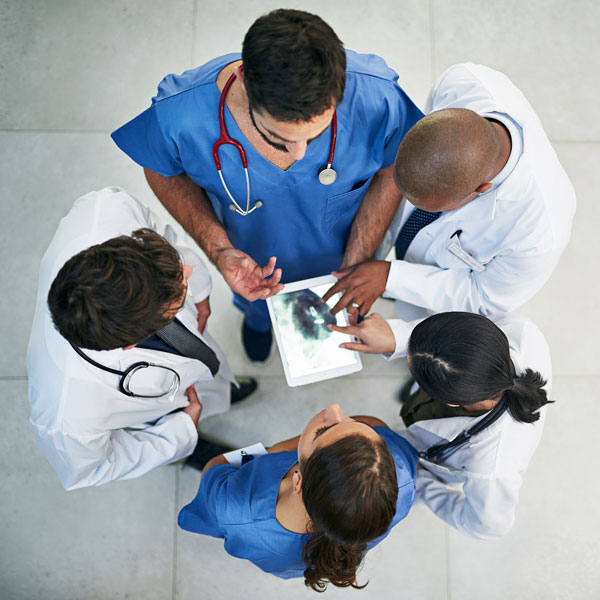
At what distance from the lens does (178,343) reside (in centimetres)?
126

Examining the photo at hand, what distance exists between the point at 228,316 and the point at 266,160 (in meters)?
1.15

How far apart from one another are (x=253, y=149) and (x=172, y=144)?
0.20 meters

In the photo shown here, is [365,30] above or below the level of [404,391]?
above

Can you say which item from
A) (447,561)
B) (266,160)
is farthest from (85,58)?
(447,561)

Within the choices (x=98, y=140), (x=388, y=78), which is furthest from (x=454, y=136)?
(x=98, y=140)

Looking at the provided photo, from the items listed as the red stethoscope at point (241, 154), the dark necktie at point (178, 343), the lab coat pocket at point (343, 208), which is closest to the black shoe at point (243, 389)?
the dark necktie at point (178, 343)

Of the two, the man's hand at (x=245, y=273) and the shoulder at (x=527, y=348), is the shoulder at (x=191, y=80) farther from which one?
the shoulder at (x=527, y=348)

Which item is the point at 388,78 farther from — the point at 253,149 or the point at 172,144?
the point at 172,144

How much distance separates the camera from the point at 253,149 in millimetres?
1111

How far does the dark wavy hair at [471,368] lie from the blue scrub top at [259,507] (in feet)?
0.84

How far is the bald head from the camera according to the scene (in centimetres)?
104

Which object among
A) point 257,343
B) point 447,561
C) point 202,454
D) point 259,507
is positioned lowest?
point 447,561

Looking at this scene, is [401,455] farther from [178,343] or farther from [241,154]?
[241,154]

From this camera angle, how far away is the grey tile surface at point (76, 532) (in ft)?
6.42
